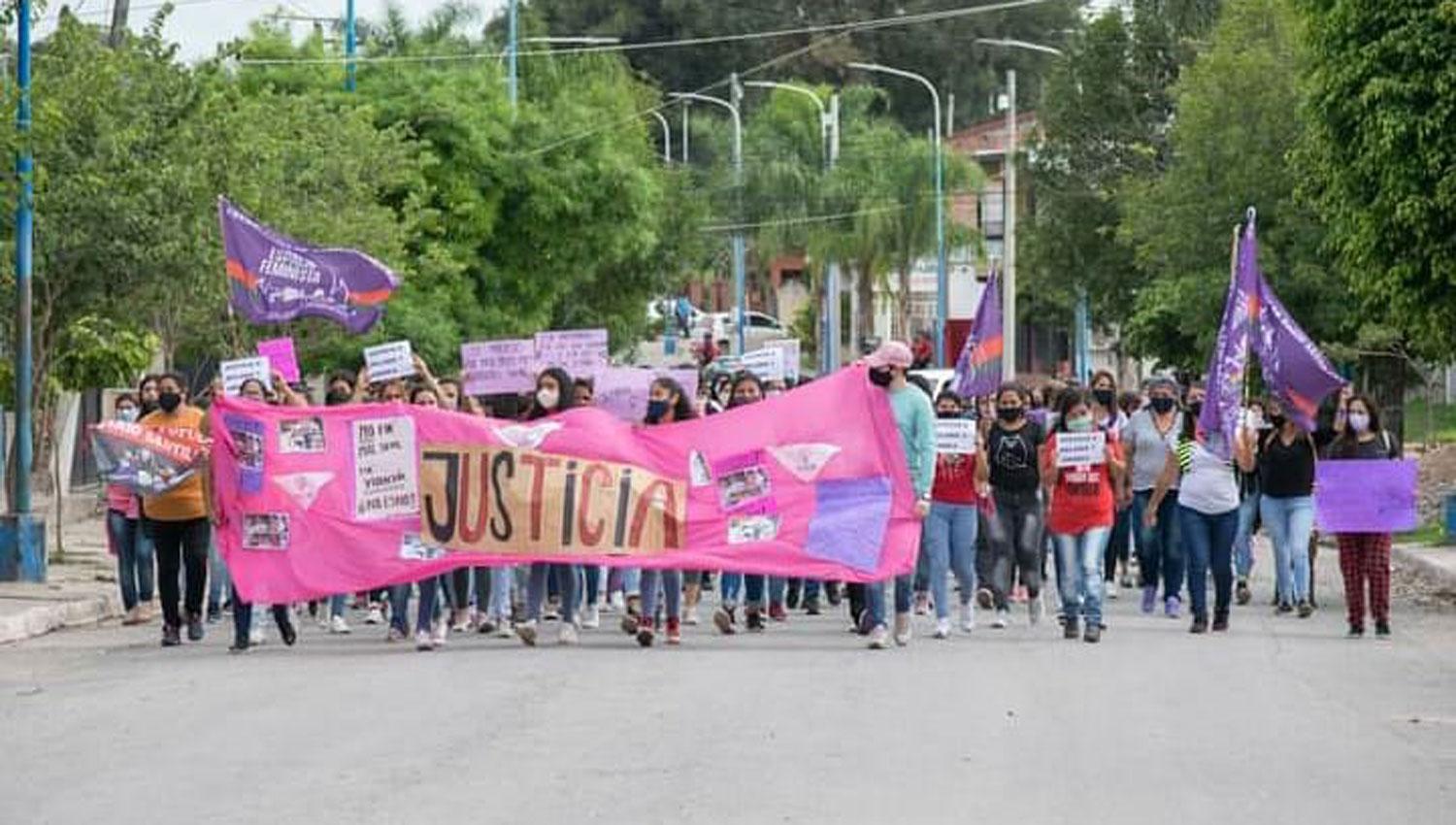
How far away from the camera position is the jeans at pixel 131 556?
1906 cm

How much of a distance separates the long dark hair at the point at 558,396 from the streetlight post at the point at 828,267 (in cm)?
5238

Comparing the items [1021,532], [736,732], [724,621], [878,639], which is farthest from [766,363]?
[736,732]

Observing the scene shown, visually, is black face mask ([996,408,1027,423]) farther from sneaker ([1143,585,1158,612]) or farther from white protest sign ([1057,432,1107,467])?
sneaker ([1143,585,1158,612])

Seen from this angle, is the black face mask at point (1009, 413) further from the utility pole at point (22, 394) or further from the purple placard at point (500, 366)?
the utility pole at point (22, 394)

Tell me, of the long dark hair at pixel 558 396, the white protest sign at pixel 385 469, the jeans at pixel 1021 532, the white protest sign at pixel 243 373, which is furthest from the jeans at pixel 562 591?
the jeans at pixel 1021 532

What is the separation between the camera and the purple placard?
2284cm

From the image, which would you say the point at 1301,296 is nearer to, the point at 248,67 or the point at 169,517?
the point at 248,67

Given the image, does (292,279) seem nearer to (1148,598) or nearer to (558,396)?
(558,396)

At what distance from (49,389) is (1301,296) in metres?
16.1

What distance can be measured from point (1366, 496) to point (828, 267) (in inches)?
2307

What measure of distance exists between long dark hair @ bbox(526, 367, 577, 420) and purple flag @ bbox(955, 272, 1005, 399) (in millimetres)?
5248

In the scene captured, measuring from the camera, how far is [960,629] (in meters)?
18.7

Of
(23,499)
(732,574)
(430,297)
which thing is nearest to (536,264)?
(430,297)

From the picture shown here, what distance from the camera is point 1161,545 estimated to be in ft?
68.5
